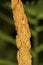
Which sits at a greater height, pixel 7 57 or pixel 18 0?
pixel 18 0

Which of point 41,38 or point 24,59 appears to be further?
point 41,38

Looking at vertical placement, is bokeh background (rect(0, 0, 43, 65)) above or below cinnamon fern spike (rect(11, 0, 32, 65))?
below

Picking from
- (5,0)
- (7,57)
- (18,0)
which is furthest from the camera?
(7,57)

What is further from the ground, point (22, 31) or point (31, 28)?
point (22, 31)

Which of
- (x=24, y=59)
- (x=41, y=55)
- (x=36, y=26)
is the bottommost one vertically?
(x=41, y=55)

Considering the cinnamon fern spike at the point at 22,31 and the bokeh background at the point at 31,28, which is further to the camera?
the bokeh background at the point at 31,28

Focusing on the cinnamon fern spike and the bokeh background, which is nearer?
the cinnamon fern spike

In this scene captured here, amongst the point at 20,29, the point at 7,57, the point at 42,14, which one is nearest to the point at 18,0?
the point at 20,29

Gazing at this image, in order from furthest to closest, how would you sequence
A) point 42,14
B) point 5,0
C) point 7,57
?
point 7,57
point 5,0
point 42,14

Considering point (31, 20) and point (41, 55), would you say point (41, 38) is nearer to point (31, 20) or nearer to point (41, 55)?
point (41, 55)

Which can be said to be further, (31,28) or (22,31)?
(31,28)

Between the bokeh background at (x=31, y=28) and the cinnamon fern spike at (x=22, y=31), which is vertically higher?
the cinnamon fern spike at (x=22, y=31)
